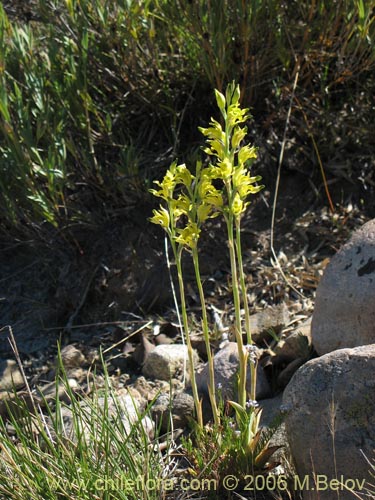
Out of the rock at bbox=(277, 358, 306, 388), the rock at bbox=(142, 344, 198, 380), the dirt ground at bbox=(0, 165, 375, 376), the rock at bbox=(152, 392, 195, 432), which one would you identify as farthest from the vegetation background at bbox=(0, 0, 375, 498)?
the rock at bbox=(152, 392, 195, 432)

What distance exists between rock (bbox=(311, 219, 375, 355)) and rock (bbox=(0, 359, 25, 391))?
157 centimetres

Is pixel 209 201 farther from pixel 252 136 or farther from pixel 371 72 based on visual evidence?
pixel 371 72

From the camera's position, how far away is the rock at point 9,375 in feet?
11.7

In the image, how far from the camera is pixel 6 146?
12.4 ft

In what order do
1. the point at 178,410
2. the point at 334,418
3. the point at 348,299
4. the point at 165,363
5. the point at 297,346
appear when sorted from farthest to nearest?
the point at 165,363, the point at 297,346, the point at 178,410, the point at 348,299, the point at 334,418

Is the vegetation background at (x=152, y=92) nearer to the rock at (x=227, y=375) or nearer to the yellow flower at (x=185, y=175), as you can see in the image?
the rock at (x=227, y=375)

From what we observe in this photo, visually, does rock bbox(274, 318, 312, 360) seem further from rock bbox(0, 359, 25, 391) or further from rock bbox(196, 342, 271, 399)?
rock bbox(0, 359, 25, 391)

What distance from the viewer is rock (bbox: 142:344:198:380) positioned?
3.38 meters

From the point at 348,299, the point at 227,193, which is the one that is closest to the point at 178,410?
the point at 348,299

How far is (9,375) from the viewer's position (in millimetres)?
3607

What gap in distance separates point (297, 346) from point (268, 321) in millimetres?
381

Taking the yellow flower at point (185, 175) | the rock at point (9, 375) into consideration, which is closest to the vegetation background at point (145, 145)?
the rock at point (9, 375)

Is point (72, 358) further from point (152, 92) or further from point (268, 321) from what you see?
point (152, 92)

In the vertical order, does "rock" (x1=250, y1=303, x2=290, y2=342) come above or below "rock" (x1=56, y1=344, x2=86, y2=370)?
above
